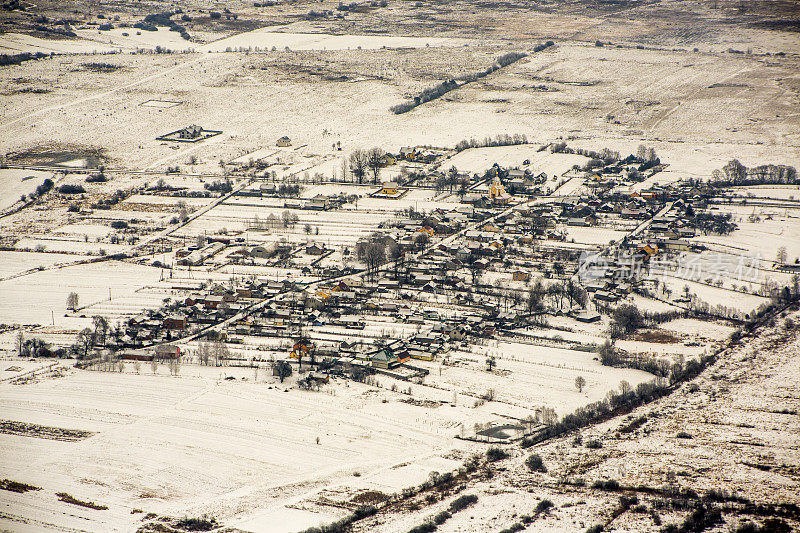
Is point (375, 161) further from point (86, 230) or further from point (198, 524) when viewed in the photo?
point (198, 524)

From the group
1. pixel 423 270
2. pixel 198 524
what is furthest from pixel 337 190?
pixel 198 524

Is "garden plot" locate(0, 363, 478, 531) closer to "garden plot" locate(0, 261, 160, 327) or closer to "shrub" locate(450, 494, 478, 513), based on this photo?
"shrub" locate(450, 494, 478, 513)

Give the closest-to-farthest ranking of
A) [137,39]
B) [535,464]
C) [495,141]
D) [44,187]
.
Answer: [535,464]
[44,187]
[495,141]
[137,39]

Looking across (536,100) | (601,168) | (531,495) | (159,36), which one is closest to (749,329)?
(531,495)

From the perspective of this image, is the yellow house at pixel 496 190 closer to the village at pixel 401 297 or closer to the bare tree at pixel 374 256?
the village at pixel 401 297

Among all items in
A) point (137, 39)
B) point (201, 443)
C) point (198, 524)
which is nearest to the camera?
point (198, 524)

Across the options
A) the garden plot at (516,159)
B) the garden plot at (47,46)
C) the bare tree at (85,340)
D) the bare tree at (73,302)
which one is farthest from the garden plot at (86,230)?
the garden plot at (47,46)

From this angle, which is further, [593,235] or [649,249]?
[593,235]
